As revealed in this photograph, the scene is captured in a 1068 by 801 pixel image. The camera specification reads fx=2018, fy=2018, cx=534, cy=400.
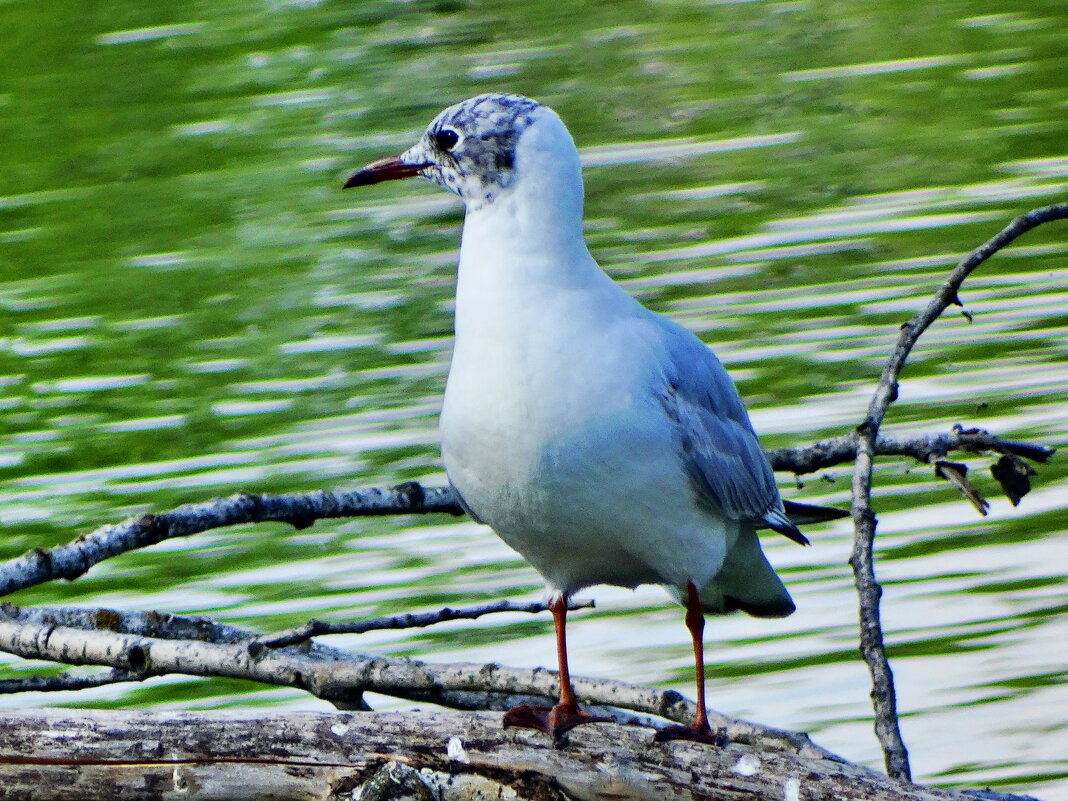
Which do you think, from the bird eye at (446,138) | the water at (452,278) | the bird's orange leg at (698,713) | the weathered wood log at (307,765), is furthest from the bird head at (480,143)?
the water at (452,278)

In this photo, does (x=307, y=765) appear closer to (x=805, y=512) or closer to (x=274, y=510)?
(x=274, y=510)

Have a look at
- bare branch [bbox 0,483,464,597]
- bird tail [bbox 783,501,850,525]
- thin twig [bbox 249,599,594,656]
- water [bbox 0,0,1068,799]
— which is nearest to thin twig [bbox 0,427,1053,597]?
bare branch [bbox 0,483,464,597]

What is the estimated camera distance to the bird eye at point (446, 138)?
4.60 m

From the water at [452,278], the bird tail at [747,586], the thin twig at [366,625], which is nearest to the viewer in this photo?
the thin twig at [366,625]

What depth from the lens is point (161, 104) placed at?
1505 cm

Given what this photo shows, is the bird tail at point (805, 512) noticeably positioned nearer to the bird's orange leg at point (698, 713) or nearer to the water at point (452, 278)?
the bird's orange leg at point (698, 713)

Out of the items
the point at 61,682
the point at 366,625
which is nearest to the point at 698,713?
the point at 366,625

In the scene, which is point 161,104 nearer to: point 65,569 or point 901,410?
point 901,410

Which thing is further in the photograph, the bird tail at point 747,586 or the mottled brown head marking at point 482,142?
the bird tail at point 747,586

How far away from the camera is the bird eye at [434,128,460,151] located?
4.60 metres

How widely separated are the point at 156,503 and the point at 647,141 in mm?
6063

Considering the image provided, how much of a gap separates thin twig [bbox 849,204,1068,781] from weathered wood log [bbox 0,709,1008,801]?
36cm

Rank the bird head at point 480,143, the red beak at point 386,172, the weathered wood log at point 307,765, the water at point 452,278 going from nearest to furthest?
1. the weathered wood log at point 307,765
2. the bird head at point 480,143
3. the red beak at point 386,172
4. the water at point 452,278

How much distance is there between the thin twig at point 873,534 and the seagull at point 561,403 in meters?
0.30
